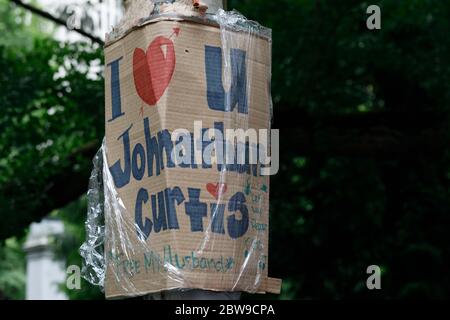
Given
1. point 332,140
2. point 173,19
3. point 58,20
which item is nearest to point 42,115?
point 58,20

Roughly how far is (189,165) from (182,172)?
46 mm

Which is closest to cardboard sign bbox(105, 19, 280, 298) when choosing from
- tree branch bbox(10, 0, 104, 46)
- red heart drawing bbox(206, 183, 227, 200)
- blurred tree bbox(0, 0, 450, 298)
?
red heart drawing bbox(206, 183, 227, 200)

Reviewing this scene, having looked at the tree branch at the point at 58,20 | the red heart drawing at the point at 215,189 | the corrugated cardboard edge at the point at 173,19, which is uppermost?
the tree branch at the point at 58,20

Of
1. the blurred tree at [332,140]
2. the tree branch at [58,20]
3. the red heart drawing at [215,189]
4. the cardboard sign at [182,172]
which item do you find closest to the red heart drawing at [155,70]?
the cardboard sign at [182,172]

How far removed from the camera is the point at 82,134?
35.4 feet

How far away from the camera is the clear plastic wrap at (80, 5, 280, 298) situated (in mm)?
4188

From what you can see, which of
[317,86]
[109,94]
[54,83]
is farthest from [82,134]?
[109,94]

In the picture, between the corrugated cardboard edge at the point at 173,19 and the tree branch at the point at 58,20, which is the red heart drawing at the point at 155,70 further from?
the tree branch at the point at 58,20

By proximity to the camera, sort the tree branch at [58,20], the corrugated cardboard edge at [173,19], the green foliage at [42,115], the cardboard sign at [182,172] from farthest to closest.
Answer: the tree branch at [58,20] < the green foliage at [42,115] < the corrugated cardboard edge at [173,19] < the cardboard sign at [182,172]

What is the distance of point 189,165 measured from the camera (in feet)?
13.8

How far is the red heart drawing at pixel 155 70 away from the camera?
14.0 ft

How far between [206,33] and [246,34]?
0.22 m

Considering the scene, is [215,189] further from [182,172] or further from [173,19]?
[173,19]
